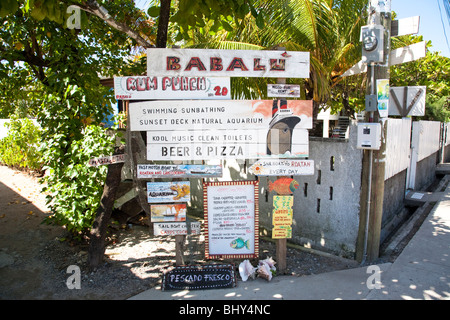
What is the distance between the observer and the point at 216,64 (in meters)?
4.60

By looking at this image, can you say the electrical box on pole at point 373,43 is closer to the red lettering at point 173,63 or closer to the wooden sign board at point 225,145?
the wooden sign board at point 225,145

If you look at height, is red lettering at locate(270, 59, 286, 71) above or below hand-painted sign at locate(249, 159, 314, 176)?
above

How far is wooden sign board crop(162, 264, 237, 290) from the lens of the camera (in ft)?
14.5

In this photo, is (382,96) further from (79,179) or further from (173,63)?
(79,179)

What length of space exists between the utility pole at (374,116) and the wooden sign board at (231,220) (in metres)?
1.64

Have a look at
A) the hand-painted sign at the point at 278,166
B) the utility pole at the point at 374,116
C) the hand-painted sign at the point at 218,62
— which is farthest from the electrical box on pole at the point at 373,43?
the hand-painted sign at the point at 278,166

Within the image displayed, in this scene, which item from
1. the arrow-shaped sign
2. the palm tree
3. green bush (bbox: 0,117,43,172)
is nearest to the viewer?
the arrow-shaped sign

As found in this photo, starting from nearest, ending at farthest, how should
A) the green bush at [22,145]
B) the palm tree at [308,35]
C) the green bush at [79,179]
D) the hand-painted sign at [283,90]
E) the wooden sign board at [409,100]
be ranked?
the hand-painted sign at [283,90] → the green bush at [79,179] → the palm tree at [308,35] → the wooden sign board at [409,100] → the green bush at [22,145]

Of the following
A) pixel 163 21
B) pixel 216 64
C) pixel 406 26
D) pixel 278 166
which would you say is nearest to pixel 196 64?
pixel 216 64

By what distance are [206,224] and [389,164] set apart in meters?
3.63

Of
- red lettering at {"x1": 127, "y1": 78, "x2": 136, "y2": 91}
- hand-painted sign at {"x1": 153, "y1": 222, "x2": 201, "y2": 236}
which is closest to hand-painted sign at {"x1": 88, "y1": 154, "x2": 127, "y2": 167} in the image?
red lettering at {"x1": 127, "y1": 78, "x2": 136, "y2": 91}

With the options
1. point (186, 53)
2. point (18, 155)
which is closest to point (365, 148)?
point (186, 53)

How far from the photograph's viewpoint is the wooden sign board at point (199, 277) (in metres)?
4.41

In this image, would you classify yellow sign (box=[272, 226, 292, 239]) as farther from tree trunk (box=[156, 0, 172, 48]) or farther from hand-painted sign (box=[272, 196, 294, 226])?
tree trunk (box=[156, 0, 172, 48])
